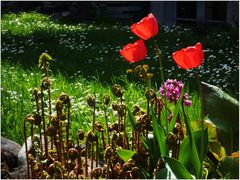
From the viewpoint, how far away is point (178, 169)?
237cm

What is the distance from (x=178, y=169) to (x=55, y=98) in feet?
8.74

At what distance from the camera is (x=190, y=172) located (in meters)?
2.57

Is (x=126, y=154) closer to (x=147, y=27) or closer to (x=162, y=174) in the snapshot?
(x=162, y=174)

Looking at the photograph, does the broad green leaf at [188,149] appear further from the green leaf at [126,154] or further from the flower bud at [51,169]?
the flower bud at [51,169]

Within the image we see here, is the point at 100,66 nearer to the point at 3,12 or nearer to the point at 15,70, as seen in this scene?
the point at 15,70

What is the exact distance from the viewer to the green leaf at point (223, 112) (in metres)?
2.89

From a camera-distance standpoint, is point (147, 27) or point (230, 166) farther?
point (230, 166)

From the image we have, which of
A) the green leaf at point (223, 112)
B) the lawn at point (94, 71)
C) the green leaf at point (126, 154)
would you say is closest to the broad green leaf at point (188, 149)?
the lawn at point (94, 71)

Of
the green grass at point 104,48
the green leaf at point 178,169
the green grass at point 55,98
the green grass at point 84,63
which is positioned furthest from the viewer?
the green grass at point 104,48

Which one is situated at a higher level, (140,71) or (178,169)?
(140,71)

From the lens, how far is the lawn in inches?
155

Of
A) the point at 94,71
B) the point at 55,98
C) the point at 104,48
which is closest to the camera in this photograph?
the point at 55,98

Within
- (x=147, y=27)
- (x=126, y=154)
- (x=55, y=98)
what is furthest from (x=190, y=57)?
(x=55, y=98)

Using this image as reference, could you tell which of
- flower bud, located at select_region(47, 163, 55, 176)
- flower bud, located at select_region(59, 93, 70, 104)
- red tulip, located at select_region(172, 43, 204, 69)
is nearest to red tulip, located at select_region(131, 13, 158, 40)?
red tulip, located at select_region(172, 43, 204, 69)
